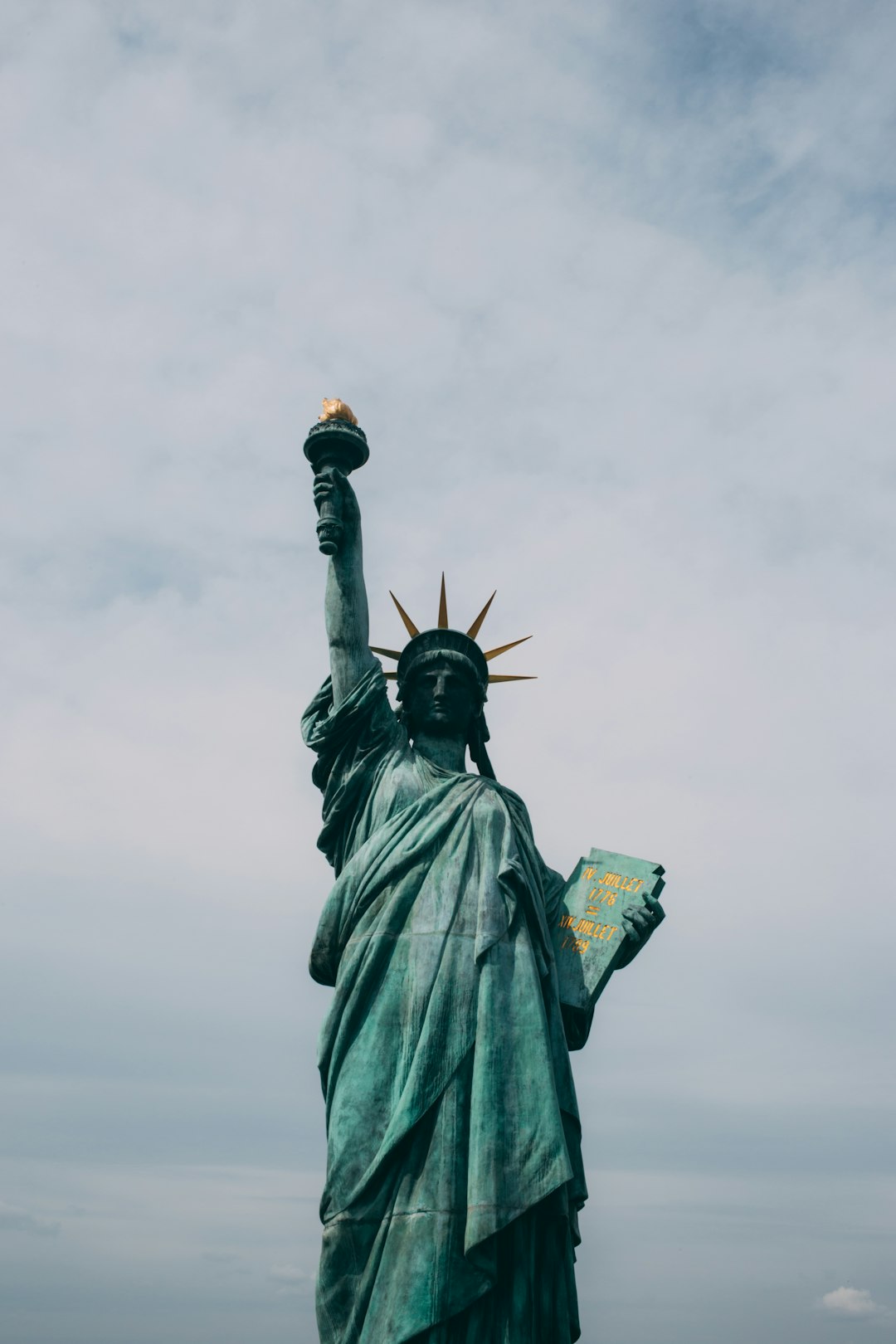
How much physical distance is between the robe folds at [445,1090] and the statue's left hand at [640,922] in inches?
28.2

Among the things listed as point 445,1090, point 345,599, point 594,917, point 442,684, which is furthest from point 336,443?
point 445,1090

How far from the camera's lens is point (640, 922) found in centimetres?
1036

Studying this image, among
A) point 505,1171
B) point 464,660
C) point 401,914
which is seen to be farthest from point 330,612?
point 505,1171

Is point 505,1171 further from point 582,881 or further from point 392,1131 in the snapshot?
point 582,881

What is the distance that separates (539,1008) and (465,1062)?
2.15ft

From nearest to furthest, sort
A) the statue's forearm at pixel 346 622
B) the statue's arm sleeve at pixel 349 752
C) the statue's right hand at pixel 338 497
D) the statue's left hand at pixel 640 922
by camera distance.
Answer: the statue's left hand at pixel 640 922 → the statue's arm sleeve at pixel 349 752 → the statue's forearm at pixel 346 622 → the statue's right hand at pixel 338 497

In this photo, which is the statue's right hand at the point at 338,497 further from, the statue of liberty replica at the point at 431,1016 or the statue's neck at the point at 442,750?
the statue's neck at the point at 442,750

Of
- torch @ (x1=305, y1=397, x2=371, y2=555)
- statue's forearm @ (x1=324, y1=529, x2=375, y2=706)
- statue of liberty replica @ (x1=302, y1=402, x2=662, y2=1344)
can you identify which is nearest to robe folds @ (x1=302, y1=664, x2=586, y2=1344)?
statue of liberty replica @ (x1=302, y1=402, x2=662, y2=1344)

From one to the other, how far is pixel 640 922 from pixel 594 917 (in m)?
0.38

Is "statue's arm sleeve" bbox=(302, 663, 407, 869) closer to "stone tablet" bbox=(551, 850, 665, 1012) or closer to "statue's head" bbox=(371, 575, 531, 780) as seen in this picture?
"statue's head" bbox=(371, 575, 531, 780)

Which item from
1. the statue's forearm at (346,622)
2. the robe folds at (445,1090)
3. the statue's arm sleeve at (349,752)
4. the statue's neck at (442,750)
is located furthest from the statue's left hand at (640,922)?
the statue's forearm at (346,622)

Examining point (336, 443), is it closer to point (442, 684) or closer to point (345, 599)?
point (345, 599)

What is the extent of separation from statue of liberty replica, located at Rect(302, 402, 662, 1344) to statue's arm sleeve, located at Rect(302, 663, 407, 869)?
0.01 m

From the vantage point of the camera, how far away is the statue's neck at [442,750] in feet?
36.3
